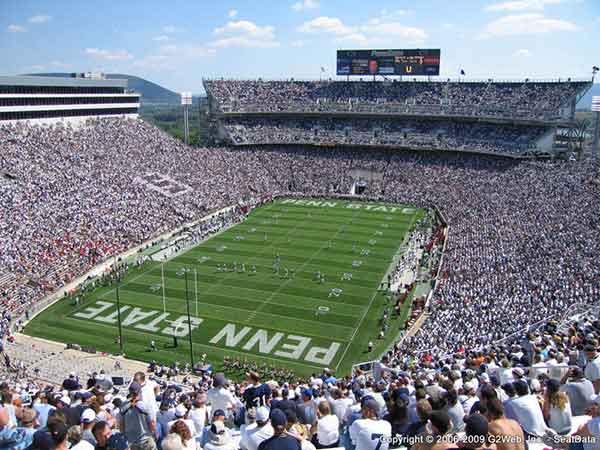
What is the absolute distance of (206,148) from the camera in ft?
217

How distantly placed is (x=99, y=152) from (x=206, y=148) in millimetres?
Answer: 18268

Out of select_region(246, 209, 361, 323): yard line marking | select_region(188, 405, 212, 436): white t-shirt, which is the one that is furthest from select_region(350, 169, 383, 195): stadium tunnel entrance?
select_region(188, 405, 212, 436): white t-shirt

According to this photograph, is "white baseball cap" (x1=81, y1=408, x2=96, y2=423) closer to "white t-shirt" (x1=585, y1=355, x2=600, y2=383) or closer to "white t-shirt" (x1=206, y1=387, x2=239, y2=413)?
"white t-shirt" (x1=206, y1=387, x2=239, y2=413)

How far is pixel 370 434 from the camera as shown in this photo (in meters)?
5.99

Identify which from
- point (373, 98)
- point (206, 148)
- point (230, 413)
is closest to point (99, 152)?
point (206, 148)

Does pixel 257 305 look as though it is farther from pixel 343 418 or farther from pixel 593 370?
pixel 593 370

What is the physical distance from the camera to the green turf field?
2412cm

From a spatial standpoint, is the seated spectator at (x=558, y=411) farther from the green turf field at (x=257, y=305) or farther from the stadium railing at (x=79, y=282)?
the stadium railing at (x=79, y=282)

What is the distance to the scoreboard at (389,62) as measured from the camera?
67500mm

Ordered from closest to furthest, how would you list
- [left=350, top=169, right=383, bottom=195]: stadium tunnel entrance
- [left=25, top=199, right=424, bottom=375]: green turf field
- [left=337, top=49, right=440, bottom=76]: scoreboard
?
1. [left=25, top=199, right=424, bottom=375]: green turf field
2. [left=350, top=169, right=383, bottom=195]: stadium tunnel entrance
3. [left=337, top=49, right=440, bottom=76]: scoreboard

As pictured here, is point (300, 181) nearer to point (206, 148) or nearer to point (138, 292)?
point (206, 148)

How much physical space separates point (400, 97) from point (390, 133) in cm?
609

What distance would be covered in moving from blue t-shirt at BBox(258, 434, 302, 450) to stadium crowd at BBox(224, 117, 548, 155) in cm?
5571

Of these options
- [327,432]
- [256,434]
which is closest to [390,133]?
[327,432]
